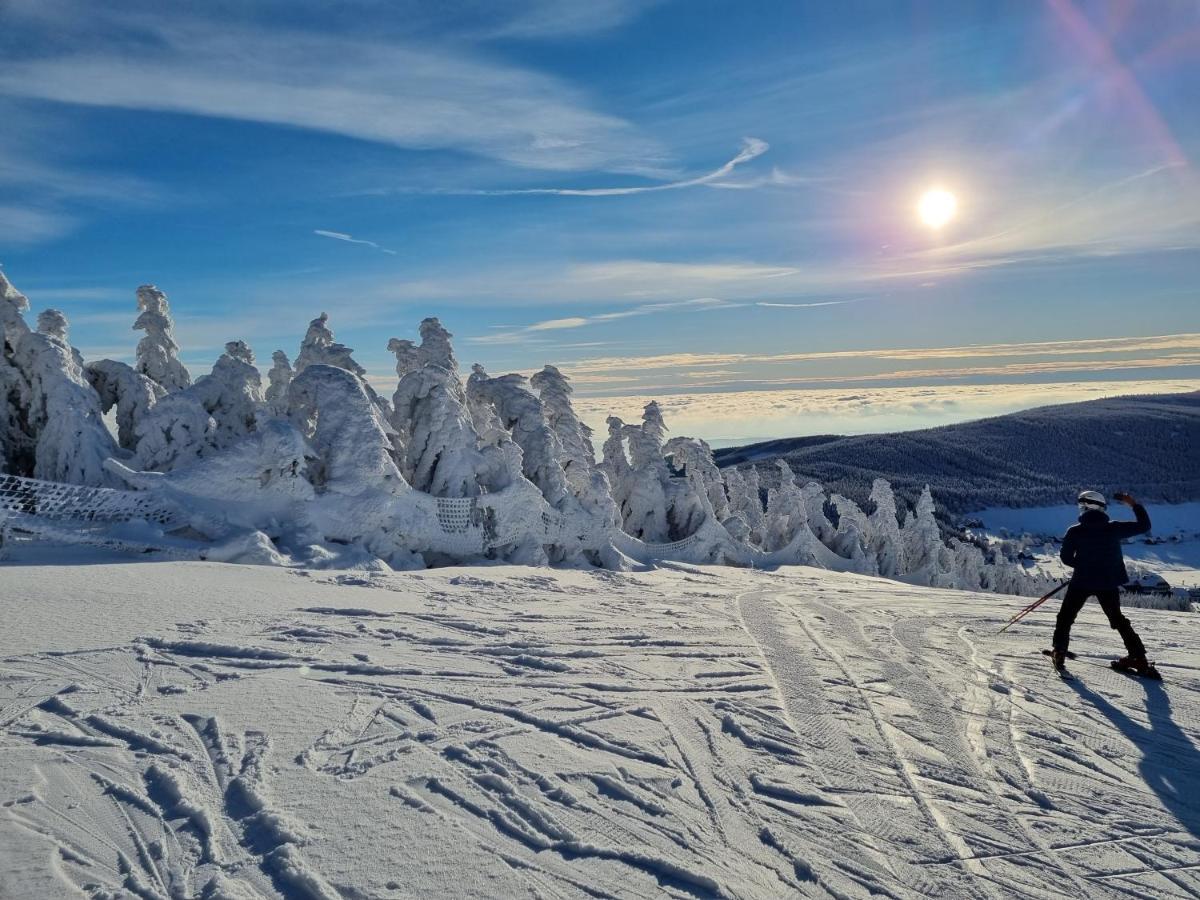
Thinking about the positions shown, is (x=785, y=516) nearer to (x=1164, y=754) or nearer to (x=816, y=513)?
(x=816, y=513)

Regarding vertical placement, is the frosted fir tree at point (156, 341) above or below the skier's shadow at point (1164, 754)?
above

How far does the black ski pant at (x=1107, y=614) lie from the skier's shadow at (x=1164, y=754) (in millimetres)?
605

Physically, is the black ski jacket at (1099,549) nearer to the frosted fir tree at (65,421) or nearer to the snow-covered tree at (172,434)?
the snow-covered tree at (172,434)

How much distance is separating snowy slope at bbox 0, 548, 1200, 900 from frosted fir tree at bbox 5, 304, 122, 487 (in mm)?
7444

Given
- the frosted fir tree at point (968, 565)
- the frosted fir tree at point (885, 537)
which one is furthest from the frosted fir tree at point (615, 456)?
the frosted fir tree at point (968, 565)

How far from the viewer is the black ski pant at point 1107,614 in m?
8.32

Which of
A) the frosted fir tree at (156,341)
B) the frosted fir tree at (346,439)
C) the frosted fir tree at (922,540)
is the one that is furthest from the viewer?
the frosted fir tree at (922,540)

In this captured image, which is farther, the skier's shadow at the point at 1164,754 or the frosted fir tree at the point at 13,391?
the frosted fir tree at the point at 13,391

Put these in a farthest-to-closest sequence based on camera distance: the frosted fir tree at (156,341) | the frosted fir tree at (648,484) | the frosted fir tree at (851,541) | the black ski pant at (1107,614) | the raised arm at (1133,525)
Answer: the frosted fir tree at (851,541)
the frosted fir tree at (648,484)
the frosted fir tree at (156,341)
the raised arm at (1133,525)
the black ski pant at (1107,614)

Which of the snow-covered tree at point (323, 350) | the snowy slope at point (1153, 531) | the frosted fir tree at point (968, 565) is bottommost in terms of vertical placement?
the snowy slope at point (1153, 531)

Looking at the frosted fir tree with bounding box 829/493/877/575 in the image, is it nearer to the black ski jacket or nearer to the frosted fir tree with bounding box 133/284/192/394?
the black ski jacket

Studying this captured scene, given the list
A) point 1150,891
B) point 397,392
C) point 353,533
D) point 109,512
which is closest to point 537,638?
point 1150,891

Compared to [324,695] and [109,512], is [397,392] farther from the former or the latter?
[324,695]

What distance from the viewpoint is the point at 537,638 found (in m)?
9.05
